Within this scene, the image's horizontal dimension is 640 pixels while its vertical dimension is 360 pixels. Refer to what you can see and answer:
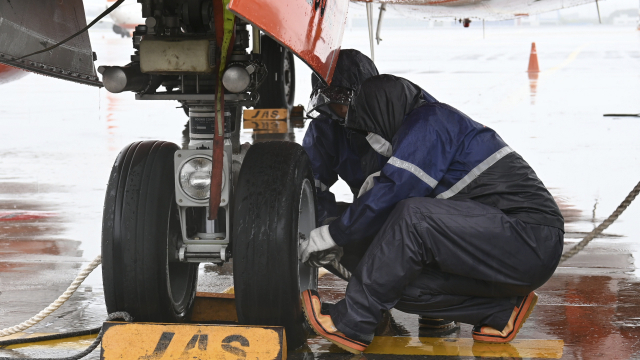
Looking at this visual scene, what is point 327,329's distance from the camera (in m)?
2.93

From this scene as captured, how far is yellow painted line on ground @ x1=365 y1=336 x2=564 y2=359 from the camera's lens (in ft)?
9.80

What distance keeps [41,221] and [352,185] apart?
243cm

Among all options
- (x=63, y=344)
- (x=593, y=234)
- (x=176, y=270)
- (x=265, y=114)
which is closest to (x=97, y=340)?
(x=63, y=344)

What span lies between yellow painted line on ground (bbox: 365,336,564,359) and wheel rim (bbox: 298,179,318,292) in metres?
0.44

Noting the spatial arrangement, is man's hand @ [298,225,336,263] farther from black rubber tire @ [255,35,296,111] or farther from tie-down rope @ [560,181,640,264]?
black rubber tire @ [255,35,296,111]

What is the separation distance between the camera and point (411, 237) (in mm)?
2871

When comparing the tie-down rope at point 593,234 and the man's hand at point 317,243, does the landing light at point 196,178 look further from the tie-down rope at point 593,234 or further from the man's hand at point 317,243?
the tie-down rope at point 593,234

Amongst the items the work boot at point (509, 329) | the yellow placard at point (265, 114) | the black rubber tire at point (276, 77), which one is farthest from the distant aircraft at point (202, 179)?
the yellow placard at point (265, 114)

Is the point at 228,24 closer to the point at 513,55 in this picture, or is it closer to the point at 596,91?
the point at 596,91

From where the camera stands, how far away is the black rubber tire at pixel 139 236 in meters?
2.89

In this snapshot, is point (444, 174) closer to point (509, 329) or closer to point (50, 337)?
point (509, 329)

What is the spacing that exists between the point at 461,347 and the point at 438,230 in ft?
1.70

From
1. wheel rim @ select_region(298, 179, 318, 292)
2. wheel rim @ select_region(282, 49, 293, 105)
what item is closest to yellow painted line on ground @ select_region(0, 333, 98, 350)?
wheel rim @ select_region(298, 179, 318, 292)

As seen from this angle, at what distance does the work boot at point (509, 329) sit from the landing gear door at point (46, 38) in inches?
82.7
